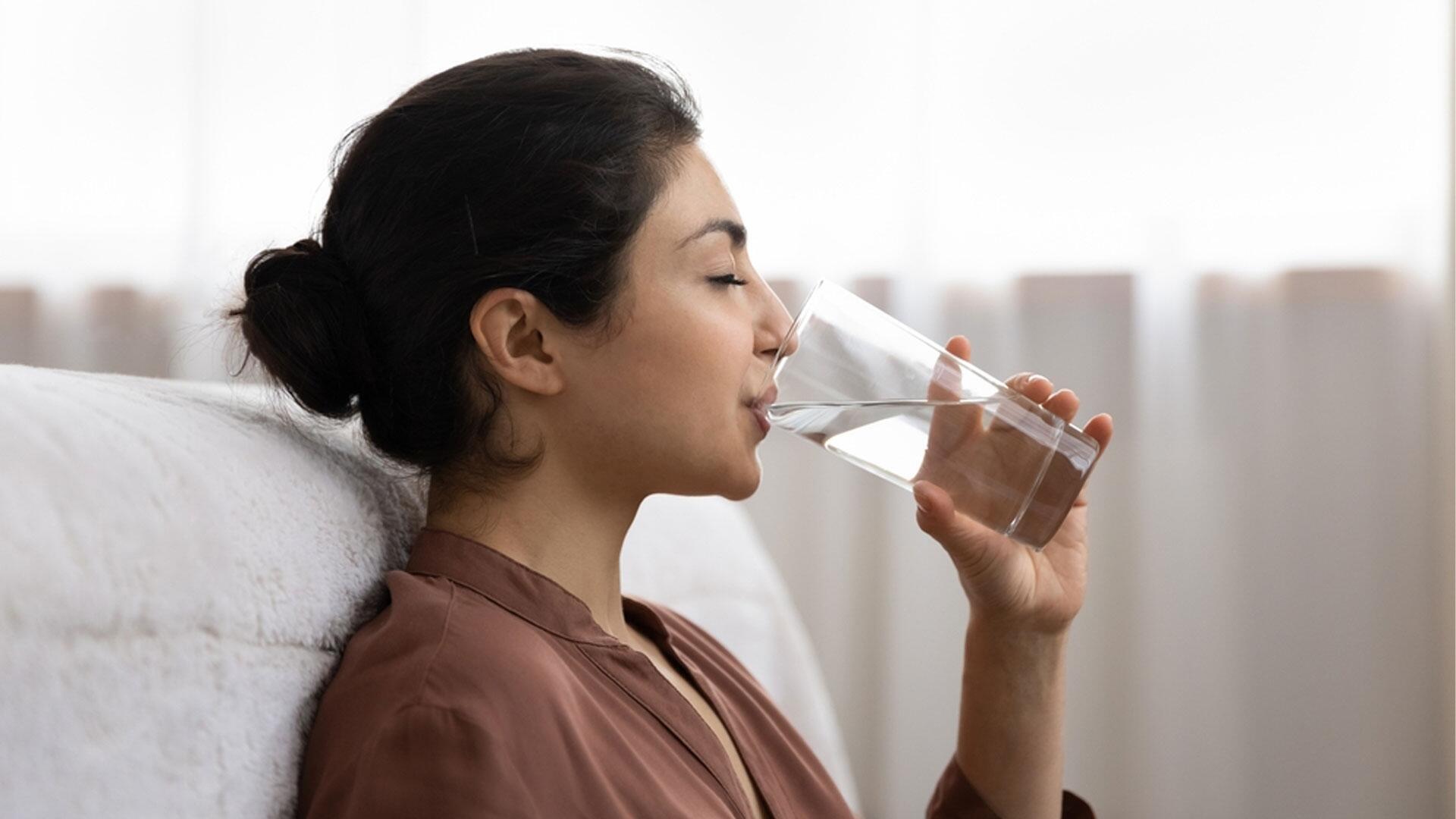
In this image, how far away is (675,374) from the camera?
34.5 inches

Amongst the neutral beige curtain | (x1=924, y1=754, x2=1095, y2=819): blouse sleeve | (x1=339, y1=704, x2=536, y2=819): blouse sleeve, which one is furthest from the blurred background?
(x1=339, y1=704, x2=536, y2=819): blouse sleeve

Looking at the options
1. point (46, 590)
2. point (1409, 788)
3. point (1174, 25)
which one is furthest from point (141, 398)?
point (1409, 788)

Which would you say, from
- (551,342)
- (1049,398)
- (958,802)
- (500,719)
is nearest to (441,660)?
(500,719)

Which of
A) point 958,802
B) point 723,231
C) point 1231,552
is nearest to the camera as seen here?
point 723,231

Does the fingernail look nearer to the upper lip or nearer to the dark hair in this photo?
the upper lip

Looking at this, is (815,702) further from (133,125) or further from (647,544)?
(133,125)

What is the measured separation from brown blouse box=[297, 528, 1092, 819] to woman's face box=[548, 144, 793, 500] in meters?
0.11

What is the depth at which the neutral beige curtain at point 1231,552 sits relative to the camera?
1791 millimetres

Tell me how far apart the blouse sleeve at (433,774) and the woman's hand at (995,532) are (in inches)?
14.4

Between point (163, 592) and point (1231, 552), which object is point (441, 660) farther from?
point (1231, 552)

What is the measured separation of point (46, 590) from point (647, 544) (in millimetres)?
778

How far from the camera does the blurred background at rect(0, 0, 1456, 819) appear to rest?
5.90ft

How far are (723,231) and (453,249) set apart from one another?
200mm

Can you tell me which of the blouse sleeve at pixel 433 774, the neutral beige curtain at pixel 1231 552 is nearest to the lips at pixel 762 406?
the blouse sleeve at pixel 433 774
